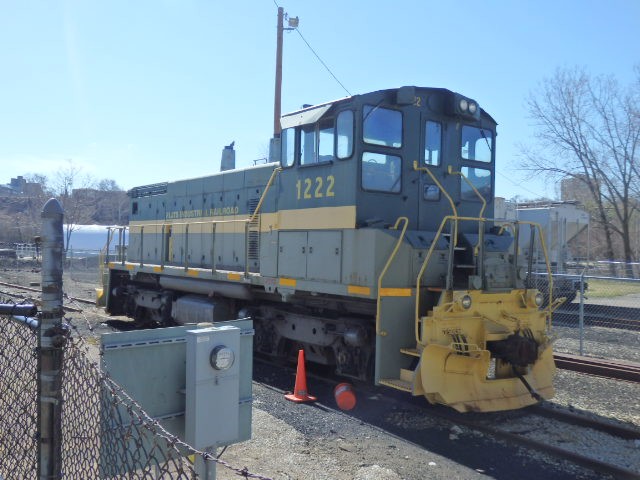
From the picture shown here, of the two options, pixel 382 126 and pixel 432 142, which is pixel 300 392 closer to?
pixel 382 126

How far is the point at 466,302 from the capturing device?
21.1 ft

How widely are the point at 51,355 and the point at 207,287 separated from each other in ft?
26.1

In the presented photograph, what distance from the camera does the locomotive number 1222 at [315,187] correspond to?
7668 mm

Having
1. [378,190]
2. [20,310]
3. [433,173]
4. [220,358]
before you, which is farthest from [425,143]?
[20,310]

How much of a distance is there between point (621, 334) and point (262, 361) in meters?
8.56

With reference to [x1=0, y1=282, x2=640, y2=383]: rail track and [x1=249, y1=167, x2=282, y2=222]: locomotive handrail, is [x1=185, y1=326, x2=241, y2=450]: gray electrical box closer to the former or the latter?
[x1=249, y1=167, x2=282, y2=222]: locomotive handrail

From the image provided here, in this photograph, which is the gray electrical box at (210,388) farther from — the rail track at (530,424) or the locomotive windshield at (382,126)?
the locomotive windshield at (382,126)

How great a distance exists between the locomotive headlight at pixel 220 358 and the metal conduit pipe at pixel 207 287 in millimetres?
6313

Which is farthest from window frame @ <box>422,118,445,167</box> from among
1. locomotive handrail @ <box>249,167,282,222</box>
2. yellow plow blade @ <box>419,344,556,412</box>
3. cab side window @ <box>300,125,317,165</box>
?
yellow plow blade @ <box>419,344,556,412</box>

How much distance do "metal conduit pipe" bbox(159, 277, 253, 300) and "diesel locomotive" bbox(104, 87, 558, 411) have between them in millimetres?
48

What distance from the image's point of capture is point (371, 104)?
7395 mm

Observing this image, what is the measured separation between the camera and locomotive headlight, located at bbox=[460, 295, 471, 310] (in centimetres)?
642

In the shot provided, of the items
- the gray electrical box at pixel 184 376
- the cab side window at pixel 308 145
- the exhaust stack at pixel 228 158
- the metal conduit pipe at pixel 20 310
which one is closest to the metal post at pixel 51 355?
the metal conduit pipe at pixel 20 310

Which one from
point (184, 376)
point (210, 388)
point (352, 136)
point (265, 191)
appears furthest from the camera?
point (265, 191)
